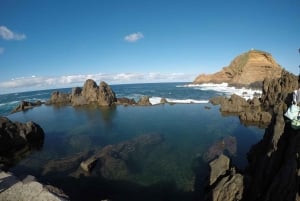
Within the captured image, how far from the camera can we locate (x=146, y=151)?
25.5 m

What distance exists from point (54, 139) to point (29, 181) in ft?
68.6

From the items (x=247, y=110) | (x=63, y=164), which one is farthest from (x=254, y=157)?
(x=247, y=110)

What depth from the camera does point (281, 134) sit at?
42.2ft

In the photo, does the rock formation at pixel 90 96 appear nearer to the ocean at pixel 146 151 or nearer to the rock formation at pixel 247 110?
the ocean at pixel 146 151

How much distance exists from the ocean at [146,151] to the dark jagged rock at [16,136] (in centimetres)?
163

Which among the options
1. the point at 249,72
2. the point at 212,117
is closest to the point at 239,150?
the point at 212,117

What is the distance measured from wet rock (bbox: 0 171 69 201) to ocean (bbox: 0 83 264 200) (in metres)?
4.36

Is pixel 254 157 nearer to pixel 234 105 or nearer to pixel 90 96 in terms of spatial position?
pixel 234 105

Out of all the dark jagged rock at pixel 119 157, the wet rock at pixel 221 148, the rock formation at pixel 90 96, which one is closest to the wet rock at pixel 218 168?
the wet rock at pixel 221 148

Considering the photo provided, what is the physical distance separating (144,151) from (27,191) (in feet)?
48.4

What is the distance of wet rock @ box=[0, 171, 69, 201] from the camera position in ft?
37.7

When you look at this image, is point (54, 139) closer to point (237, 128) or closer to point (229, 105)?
point (237, 128)

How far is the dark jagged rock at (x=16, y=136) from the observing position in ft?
87.5

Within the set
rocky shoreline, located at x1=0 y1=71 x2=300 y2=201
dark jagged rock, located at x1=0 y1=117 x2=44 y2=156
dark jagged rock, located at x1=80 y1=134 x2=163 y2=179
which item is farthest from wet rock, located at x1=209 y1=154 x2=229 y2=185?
dark jagged rock, located at x1=0 y1=117 x2=44 y2=156
